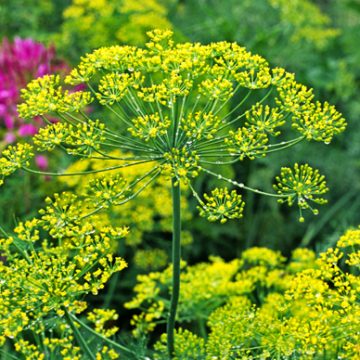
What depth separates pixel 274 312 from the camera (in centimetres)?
165

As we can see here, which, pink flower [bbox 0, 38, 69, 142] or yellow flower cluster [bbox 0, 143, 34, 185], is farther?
pink flower [bbox 0, 38, 69, 142]

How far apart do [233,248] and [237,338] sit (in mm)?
1637

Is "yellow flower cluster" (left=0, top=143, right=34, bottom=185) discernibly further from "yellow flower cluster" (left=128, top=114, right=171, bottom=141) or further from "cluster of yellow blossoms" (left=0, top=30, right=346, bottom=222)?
"yellow flower cluster" (left=128, top=114, right=171, bottom=141)

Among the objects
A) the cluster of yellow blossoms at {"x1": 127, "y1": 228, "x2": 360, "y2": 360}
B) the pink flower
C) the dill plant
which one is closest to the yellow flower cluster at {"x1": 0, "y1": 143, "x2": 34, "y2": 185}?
the dill plant

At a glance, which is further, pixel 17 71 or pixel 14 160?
pixel 17 71

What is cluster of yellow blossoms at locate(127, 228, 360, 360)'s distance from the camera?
1381mm

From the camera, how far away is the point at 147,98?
51.4 inches

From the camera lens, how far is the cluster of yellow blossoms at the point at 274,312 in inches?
54.4

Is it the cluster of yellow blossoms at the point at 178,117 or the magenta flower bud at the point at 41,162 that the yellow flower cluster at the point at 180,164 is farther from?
the magenta flower bud at the point at 41,162

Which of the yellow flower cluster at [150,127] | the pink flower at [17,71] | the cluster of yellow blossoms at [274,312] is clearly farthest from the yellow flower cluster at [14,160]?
the pink flower at [17,71]

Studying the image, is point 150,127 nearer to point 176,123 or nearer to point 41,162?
point 176,123

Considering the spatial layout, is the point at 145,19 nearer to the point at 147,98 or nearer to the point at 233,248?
the point at 233,248

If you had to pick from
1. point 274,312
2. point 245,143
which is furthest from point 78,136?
point 274,312

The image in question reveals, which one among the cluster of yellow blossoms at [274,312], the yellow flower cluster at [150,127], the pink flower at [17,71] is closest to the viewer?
the yellow flower cluster at [150,127]
